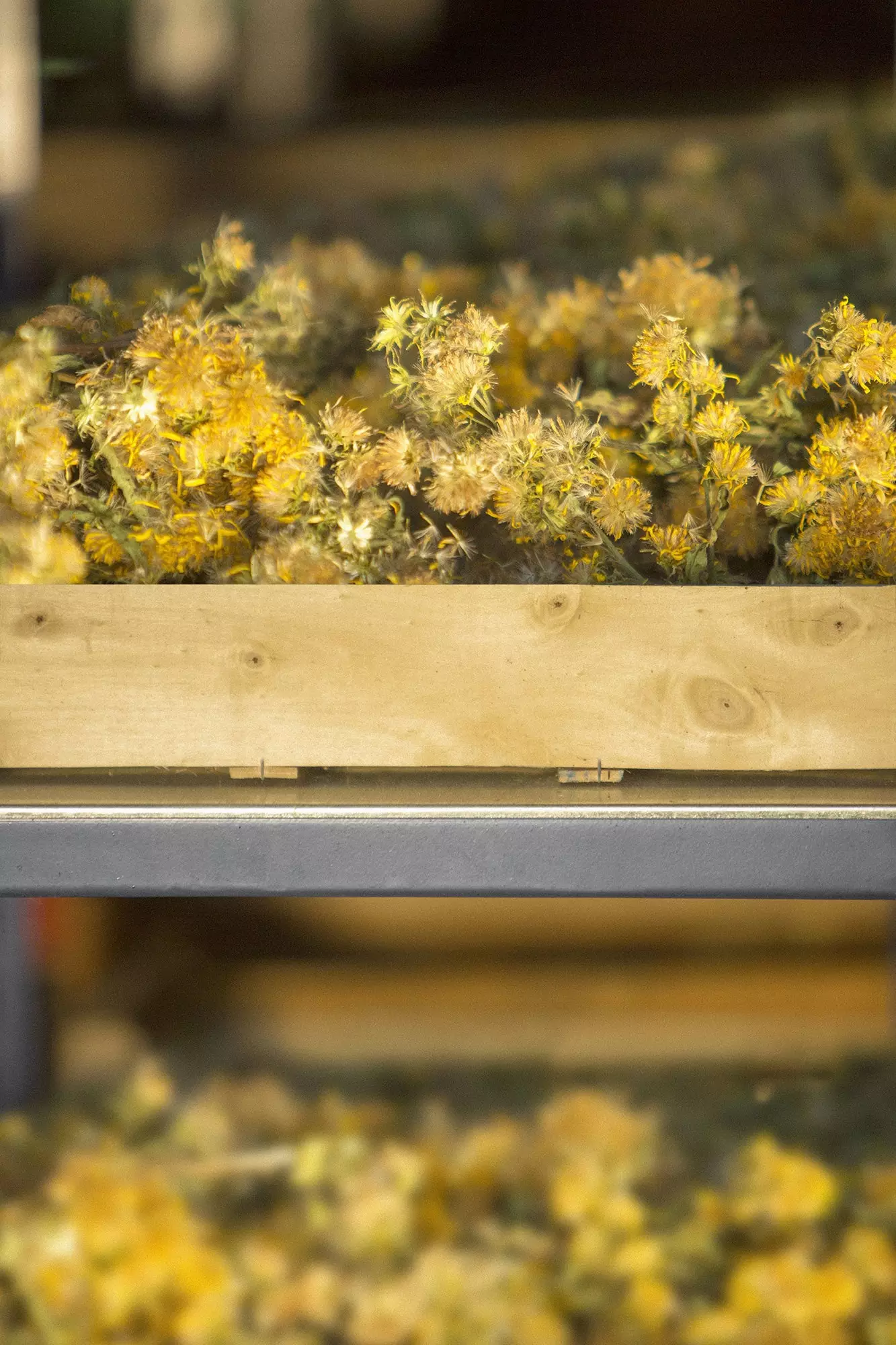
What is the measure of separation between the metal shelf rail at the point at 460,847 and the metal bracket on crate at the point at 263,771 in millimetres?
23

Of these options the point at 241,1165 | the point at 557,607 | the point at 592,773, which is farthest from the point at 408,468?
the point at 241,1165

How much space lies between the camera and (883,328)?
826 mm

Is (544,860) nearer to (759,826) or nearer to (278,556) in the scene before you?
(759,826)

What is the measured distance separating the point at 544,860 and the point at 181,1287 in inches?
20.7

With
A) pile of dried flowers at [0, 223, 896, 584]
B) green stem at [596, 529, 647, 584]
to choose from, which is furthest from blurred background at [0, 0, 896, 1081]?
green stem at [596, 529, 647, 584]

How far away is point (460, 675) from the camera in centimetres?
78

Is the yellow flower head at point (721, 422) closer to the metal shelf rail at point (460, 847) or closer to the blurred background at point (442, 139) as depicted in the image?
the metal shelf rail at point (460, 847)

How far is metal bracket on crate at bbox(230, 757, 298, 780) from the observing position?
796mm

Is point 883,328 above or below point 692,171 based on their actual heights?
below

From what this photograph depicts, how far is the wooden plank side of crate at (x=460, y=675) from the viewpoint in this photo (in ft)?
2.56

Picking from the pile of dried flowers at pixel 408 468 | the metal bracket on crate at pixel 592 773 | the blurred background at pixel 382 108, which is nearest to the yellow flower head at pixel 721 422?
the pile of dried flowers at pixel 408 468

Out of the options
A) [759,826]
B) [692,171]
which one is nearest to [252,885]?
[759,826]

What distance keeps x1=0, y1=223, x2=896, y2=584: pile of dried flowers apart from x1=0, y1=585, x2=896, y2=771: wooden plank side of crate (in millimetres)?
74

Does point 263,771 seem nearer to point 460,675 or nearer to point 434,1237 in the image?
point 460,675
